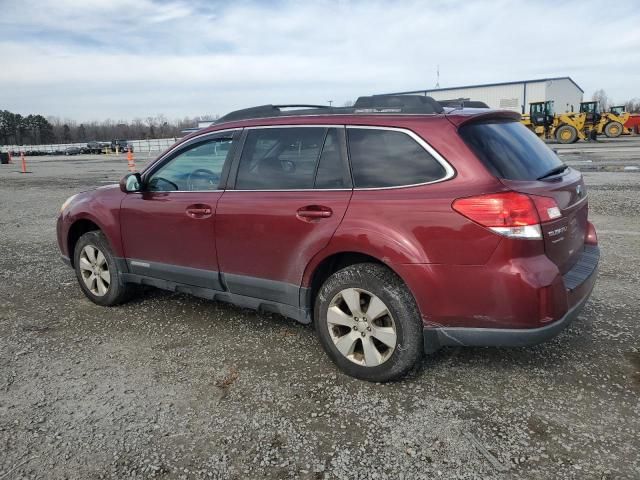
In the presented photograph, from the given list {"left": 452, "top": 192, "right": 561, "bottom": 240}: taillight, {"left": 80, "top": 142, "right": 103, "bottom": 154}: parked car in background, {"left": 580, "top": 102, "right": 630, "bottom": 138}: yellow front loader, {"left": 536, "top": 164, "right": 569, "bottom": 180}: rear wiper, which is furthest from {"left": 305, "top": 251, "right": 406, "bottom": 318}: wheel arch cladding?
{"left": 80, "top": 142, "right": 103, "bottom": 154}: parked car in background

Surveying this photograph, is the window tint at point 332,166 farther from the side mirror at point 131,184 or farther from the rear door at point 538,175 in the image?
the side mirror at point 131,184

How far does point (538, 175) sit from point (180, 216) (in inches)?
103

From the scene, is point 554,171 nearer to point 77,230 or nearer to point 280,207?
point 280,207

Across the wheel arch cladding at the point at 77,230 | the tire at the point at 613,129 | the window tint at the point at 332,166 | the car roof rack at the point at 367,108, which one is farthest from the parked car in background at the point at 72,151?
the window tint at the point at 332,166

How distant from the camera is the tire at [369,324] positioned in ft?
10.2

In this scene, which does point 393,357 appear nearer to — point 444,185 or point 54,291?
point 444,185

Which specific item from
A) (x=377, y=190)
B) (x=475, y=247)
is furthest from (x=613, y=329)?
(x=377, y=190)

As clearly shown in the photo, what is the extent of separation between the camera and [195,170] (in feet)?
13.9

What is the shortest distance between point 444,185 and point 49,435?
2.60 metres

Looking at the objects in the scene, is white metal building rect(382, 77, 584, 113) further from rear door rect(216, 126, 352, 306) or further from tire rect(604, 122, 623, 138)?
rear door rect(216, 126, 352, 306)

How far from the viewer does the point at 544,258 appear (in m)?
2.86

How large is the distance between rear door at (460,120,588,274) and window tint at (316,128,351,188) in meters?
0.78

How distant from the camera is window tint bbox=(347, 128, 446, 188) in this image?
10.1ft

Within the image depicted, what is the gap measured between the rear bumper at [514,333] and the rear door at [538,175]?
0.12 metres
